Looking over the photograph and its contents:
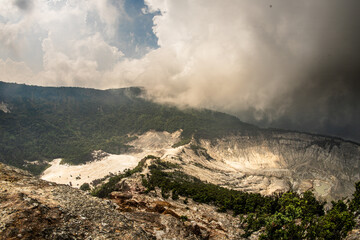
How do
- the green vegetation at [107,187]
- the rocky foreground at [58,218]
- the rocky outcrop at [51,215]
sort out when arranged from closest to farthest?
the rocky outcrop at [51,215]
the rocky foreground at [58,218]
the green vegetation at [107,187]

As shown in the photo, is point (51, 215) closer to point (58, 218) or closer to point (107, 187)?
point (58, 218)

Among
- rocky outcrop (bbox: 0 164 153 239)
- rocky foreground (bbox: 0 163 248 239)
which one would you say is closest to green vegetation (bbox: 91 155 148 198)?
rocky foreground (bbox: 0 163 248 239)

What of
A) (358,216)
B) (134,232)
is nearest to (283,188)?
(358,216)

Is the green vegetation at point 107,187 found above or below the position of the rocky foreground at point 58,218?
below

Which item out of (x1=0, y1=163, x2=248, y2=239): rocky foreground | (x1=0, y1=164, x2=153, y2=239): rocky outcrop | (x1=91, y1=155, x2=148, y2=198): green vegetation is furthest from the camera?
(x1=91, y1=155, x2=148, y2=198): green vegetation

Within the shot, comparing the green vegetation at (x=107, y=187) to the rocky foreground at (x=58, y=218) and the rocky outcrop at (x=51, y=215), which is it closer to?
the rocky foreground at (x=58, y=218)

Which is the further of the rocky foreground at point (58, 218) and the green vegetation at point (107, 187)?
the green vegetation at point (107, 187)

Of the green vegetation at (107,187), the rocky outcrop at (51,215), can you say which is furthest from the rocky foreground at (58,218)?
the green vegetation at (107,187)

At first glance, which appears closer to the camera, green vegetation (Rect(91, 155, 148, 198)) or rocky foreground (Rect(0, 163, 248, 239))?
rocky foreground (Rect(0, 163, 248, 239))

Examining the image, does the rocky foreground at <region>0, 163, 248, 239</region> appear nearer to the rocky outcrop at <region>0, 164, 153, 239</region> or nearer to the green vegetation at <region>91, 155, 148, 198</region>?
the rocky outcrop at <region>0, 164, 153, 239</region>

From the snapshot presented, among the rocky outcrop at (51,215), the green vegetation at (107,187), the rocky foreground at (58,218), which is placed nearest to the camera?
the rocky outcrop at (51,215)

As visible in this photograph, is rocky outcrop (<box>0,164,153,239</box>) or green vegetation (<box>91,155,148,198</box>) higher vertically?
rocky outcrop (<box>0,164,153,239</box>)

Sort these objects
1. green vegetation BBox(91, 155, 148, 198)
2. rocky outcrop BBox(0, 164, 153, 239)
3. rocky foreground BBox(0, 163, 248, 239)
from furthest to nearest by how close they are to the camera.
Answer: green vegetation BBox(91, 155, 148, 198), rocky foreground BBox(0, 163, 248, 239), rocky outcrop BBox(0, 164, 153, 239)
